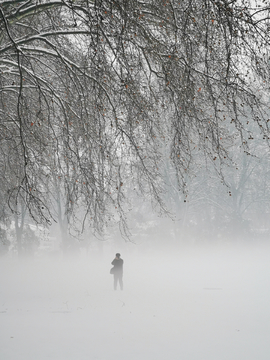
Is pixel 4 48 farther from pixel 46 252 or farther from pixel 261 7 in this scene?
pixel 46 252

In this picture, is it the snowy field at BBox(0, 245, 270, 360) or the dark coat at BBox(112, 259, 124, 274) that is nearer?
the snowy field at BBox(0, 245, 270, 360)

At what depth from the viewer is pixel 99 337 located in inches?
286

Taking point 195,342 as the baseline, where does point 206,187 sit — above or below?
above

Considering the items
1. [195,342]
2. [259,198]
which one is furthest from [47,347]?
[259,198]

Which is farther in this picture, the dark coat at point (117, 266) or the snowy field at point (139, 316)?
the dark coat at point (117, 266)

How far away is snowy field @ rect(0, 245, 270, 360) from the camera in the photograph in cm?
645

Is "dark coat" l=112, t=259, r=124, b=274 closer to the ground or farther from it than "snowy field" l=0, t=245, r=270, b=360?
farther from it

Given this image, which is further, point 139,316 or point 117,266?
point 117,266

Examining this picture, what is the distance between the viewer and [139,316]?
912 centimetres

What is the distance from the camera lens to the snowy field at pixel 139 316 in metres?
6.45

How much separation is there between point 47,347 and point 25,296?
6.55 m

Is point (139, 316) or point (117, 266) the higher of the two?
point (117, 266)

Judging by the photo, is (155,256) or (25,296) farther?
(155,256)

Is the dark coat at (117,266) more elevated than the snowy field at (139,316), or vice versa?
the dark coat at (117,266)
